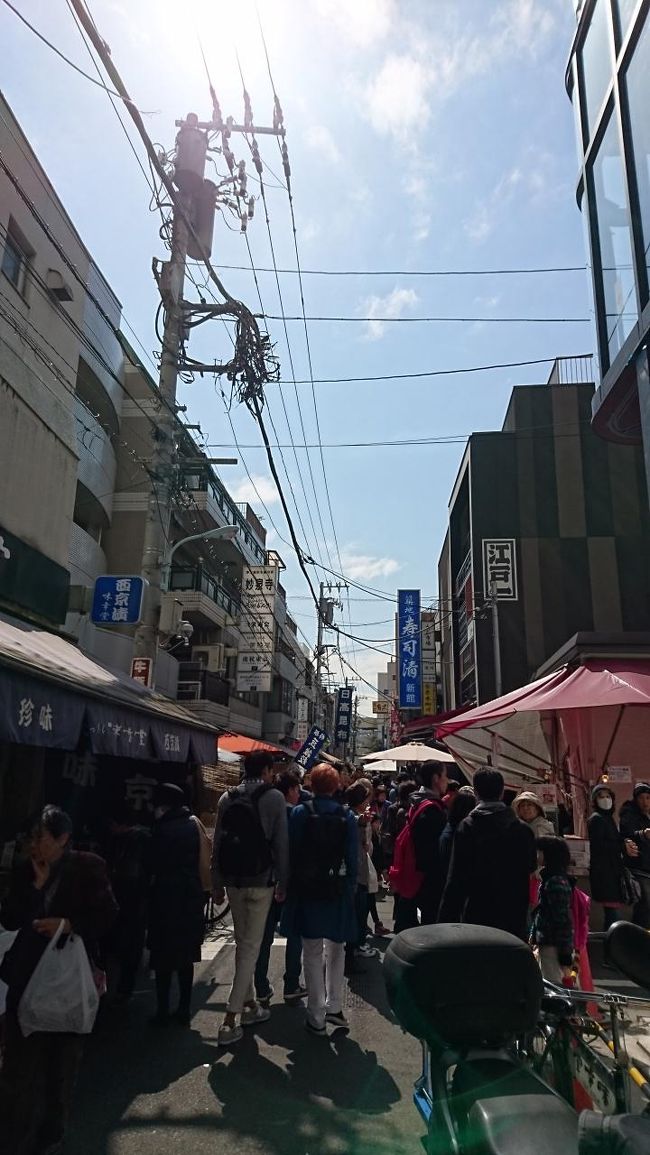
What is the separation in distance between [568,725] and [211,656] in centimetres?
2031

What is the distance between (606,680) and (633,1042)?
5.87 metres

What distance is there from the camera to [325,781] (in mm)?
5500

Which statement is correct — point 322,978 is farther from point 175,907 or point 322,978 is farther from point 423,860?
point 423,860

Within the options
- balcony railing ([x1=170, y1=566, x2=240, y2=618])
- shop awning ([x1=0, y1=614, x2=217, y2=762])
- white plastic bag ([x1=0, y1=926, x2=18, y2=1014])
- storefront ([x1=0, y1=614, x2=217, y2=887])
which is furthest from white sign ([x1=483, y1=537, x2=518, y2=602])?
white plastic bag ([x1=0, y1=926, x2=18, y2=1014])

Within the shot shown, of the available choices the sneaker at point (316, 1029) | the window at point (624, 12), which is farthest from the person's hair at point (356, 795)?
the window at point (624, 12)

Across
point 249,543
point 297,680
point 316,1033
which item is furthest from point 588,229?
point 297,680

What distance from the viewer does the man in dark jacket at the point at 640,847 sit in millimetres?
7223

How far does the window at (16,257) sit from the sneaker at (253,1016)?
33.4 feet

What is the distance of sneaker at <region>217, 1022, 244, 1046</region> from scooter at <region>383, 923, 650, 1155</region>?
8.40 feet

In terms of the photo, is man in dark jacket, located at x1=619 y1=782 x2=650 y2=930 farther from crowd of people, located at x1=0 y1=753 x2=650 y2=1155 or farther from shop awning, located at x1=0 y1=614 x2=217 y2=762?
shop awning, located at x1=0 y1=614 x2=217 y2=762

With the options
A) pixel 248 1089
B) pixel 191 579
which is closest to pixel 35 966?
Result: pixel 248 1089

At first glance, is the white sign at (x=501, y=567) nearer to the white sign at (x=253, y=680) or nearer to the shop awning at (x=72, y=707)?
the white sign at (x=253, y=680)

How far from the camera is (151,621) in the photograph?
10.3 meters

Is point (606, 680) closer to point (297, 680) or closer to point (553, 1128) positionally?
point (553, 1128)
